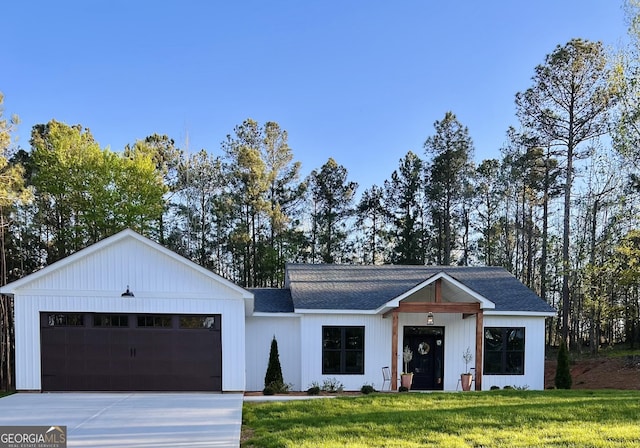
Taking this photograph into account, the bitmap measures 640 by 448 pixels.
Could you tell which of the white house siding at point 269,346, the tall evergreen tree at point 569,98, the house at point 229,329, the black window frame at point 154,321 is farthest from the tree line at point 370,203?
the white house siding at point 269,346

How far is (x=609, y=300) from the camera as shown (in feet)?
70.9

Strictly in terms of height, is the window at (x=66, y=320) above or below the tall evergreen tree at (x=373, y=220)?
below

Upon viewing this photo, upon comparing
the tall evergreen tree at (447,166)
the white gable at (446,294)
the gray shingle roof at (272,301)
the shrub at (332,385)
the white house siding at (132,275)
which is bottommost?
the shrub at (332,385)

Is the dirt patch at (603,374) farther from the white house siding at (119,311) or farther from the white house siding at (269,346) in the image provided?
the white house siding at (119,311)

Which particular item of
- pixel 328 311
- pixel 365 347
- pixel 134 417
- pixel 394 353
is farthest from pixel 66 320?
pixel 394 353

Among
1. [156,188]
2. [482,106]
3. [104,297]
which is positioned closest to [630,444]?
[104,297]

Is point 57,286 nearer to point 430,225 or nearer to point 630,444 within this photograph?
point 630,444

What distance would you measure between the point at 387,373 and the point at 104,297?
26.9 feet

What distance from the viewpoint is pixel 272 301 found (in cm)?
1398

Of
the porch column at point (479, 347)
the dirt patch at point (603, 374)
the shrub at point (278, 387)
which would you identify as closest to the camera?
the shrub at point (278, 387)

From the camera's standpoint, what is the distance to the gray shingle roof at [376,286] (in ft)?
43.1

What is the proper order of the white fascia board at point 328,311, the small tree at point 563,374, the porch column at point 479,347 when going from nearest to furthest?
the porch column at point 479,347 → the white fascia board at point 328,311 → the small tree at point 563,374

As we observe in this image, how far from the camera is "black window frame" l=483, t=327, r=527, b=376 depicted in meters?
13.1

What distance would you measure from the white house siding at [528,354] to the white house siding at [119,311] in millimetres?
7517
